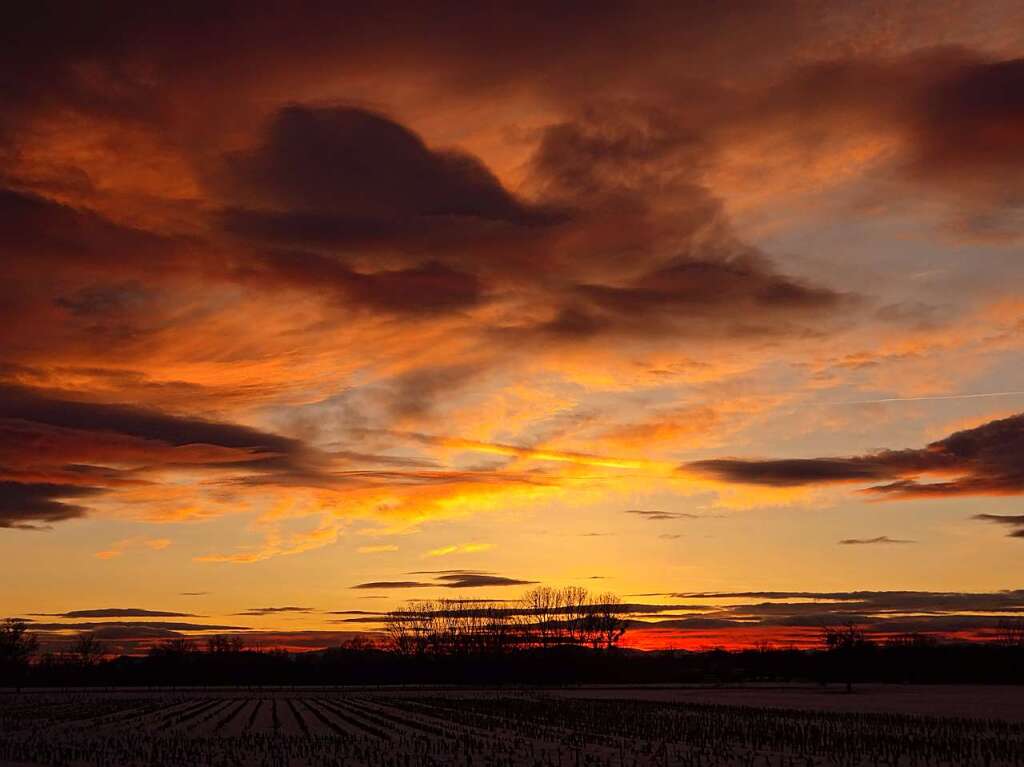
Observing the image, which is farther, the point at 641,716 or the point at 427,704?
the point at 427,704

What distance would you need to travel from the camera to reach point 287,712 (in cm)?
9562

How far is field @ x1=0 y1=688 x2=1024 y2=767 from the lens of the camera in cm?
4856

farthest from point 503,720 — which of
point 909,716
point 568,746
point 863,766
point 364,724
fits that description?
point 863,766

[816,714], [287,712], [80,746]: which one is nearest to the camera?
[80,746]

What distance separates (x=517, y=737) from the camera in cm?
6209

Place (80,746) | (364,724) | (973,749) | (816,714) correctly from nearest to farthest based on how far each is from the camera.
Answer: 1. (973,749)
2. (80,746)
3. (364,724)
4. (816,714)

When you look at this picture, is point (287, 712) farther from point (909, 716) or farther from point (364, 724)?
point (909, 716)

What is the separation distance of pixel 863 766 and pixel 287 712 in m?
62.9

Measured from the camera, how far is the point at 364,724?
244 feet

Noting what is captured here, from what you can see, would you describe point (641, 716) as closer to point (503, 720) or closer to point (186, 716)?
point (503, 720)

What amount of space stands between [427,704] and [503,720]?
Answer: 30404 mm

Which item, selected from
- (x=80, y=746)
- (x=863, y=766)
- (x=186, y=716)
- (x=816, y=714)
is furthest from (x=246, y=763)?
(x=816, y=714)

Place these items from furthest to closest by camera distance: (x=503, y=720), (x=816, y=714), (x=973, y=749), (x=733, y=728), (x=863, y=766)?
(x=816, y=714) → (x=503, y=720) → (x=733, y=728) → (x=973, y=749) → (x=863, y=766)

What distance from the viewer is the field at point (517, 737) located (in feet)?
159
